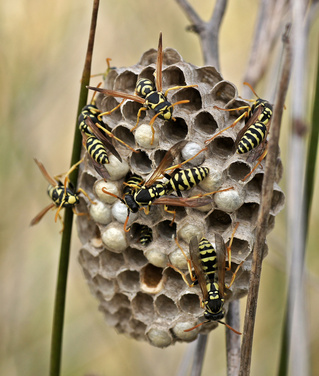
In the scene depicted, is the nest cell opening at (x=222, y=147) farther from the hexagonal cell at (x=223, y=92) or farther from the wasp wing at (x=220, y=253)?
the wasp wing at (x=220, y=253)

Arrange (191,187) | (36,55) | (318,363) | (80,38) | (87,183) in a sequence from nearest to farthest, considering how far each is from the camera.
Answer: (191,187) < (87,183) < (36,55) < (80,38) < (318,363)

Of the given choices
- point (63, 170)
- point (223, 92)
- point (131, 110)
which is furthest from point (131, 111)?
point (63, 170)

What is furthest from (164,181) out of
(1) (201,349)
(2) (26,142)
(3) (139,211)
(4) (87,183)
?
(2) (26,142)

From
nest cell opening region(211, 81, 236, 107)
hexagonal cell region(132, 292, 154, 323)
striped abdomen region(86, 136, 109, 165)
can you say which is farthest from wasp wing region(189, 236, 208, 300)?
nest cell opening region(211, 81, 236, 107)

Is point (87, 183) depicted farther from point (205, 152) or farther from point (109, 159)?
point (205, 152)

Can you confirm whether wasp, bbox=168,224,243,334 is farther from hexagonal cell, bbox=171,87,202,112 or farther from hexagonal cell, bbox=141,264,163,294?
hexagonal cell, bbox=171,87,202,112

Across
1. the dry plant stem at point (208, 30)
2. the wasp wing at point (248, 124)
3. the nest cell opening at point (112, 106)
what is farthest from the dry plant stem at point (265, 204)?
the dry plant stem at point (208, 30)
